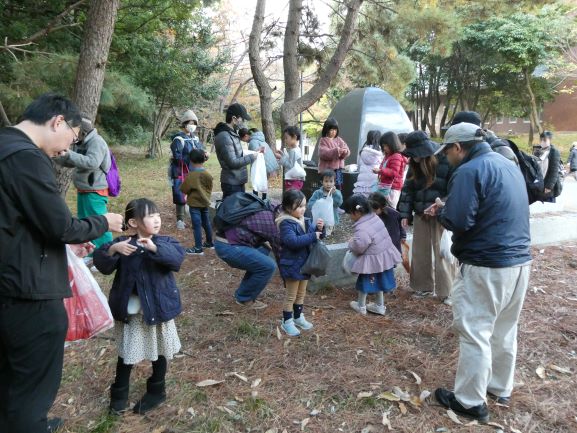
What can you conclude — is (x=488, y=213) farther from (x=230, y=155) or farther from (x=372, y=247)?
(x=230, y=155)

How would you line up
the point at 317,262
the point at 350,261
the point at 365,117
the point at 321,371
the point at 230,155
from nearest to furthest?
the point at 321,371, the point at 317,262, the point at 350,261, the point at 230,155, the point at 365,117

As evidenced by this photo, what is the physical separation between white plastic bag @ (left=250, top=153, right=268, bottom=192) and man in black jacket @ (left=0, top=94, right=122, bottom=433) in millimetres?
3635

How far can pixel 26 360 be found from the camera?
1.94 m

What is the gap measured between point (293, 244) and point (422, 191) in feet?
5.19

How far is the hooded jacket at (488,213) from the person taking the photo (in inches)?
103

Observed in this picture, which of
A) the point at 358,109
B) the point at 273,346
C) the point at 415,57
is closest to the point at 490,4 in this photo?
the point at 358,109

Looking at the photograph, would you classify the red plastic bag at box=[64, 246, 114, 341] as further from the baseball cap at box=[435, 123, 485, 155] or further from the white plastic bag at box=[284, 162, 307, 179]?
the white plastic bag at box=[284, 162, 307, 179]

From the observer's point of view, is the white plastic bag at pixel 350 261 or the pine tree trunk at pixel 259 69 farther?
the pine tree trunk at pixel 259 69

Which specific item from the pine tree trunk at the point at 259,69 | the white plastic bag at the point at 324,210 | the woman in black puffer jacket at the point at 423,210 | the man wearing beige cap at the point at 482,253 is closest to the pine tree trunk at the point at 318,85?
the pine tree trunk at the point at 259,69

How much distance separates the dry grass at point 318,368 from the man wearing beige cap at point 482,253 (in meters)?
0.42

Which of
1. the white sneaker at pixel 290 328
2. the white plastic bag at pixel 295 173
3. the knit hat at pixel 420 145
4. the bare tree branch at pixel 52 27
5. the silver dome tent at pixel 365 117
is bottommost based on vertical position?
the white sneaker at pixel 290 328

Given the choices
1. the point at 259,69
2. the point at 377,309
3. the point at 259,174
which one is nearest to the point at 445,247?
the point at 377,309

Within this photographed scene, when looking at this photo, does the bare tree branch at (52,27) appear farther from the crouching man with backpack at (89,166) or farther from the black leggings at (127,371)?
the black leggings at (127,371)

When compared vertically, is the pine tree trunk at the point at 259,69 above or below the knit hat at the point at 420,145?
above
